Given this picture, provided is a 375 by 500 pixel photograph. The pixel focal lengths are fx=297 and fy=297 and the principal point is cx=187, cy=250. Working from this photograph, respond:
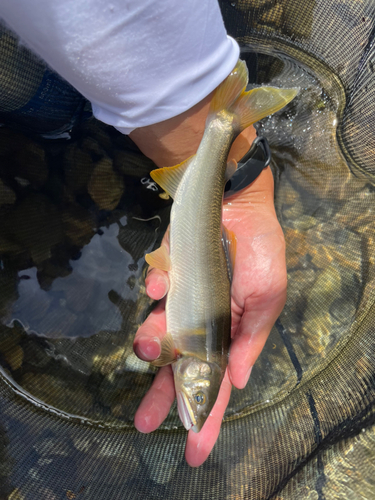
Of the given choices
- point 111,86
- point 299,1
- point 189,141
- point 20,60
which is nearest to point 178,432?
point 189,141

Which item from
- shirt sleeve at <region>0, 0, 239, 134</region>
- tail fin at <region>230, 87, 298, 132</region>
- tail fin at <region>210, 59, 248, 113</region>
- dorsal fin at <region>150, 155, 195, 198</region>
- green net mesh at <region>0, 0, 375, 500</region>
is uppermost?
shirt sleeve at <region>0, 0, 239, 134</region>

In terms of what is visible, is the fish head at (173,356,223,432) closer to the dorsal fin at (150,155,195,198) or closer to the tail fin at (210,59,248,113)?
the dorsal fin at (150,155,195,198)

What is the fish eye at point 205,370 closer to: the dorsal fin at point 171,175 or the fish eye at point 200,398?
the fish eye at point 200,398

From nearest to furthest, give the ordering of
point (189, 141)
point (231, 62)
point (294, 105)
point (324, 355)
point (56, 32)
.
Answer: point (56, 32) < point (231, 62) < point (189, 141) < point (324, 355) < point (294, 105)

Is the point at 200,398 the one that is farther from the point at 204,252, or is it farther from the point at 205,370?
the point at 204,252

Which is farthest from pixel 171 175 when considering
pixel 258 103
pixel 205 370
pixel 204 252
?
pixel 205 370

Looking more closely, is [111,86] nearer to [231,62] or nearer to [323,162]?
[231,62]

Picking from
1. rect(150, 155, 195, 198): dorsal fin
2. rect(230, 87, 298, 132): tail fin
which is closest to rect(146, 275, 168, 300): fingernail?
rect(150, 155, 195, 198): dorsal fin
